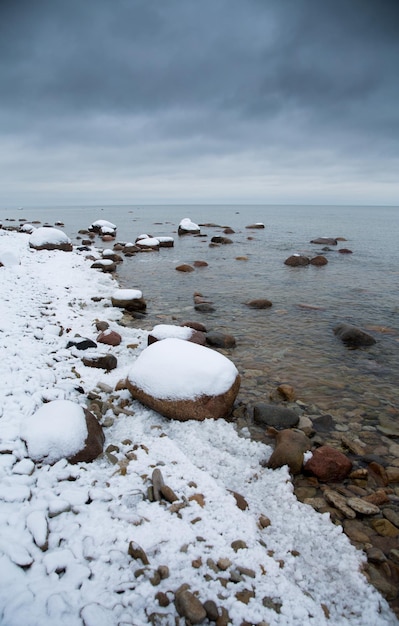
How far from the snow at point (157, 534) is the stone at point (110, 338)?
2.66 metres

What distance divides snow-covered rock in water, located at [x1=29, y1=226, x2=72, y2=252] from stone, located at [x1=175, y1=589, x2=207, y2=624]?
23488 millimetres

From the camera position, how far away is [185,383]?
5367mm

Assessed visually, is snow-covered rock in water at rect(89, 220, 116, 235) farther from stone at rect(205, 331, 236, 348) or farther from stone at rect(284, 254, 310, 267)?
stone at rect(205, 331, 236, 348)

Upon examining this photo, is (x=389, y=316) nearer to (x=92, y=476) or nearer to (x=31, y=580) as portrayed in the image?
(x=92, y=476)

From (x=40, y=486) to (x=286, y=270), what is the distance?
1816cm

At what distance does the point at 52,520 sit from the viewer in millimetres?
3086

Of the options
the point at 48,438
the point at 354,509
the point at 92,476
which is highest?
the point at 48,438

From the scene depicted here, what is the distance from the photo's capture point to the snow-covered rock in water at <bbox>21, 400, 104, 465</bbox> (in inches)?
151

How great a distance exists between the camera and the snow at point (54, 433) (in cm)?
382

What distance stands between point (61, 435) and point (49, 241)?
21.9 meters

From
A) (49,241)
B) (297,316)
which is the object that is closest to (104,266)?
(49,241)

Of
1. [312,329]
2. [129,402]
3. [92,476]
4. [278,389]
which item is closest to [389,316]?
[312,329]

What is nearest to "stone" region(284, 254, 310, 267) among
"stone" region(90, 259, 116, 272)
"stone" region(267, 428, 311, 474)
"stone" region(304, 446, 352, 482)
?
"stone" region(90, 259, 116, 272)

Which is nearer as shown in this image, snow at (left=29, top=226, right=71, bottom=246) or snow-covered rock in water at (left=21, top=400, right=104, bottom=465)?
snow-covered rock in water at (left=21, top=400, right=104, bottom=465)
